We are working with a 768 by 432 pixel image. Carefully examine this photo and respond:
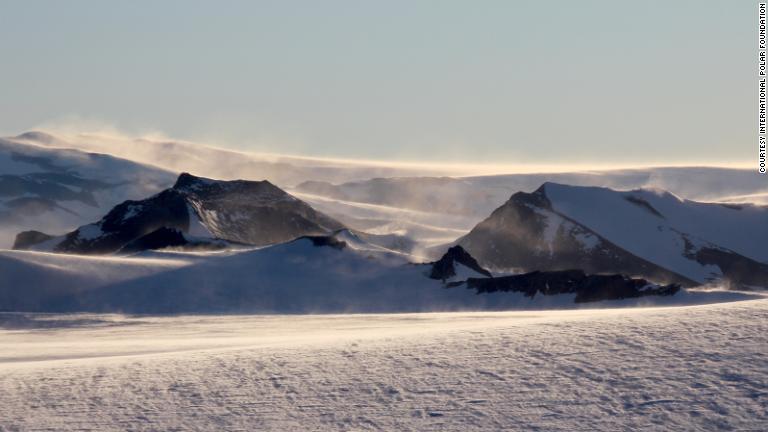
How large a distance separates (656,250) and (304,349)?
8208cm

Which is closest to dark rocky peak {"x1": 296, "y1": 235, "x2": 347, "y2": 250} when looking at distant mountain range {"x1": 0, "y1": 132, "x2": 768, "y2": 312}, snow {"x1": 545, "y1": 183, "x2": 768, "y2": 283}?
distant mountain range {"x1": 0, "y1": 132, "x2": 768, "y2": 312}

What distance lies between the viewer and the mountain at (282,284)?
8000 centimetres

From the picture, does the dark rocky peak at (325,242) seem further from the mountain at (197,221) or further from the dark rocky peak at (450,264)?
the mountain at (197,221)

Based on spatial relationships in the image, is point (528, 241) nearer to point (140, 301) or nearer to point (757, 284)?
point (757, 284)

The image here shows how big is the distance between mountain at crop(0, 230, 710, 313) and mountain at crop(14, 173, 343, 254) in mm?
14768

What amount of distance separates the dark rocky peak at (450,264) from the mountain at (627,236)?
17.3 meters

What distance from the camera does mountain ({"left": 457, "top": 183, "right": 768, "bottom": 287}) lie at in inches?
4220

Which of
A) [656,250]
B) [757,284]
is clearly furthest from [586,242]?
[757,284]

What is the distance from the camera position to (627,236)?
367 ft

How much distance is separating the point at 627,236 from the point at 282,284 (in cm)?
3684

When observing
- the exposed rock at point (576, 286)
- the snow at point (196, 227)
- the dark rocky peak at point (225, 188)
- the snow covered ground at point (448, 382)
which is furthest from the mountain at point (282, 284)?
the snow covered ground at point (448, 382)

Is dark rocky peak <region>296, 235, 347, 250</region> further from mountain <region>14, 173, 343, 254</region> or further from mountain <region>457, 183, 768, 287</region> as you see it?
mountain <region>457, 183, 768, 287</region>

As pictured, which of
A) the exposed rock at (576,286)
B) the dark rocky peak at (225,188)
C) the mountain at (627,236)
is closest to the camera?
the exposed rock at (576,286)

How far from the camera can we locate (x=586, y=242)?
365 feet
